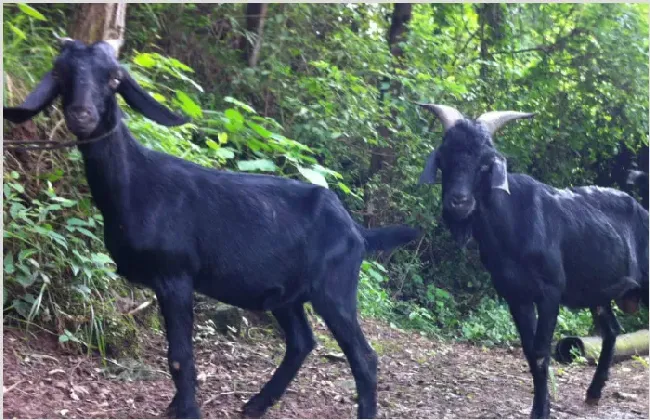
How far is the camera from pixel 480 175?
5.73m

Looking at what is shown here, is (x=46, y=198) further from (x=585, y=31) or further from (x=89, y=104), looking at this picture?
(x=585, y=31)

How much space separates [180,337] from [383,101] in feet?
18.0

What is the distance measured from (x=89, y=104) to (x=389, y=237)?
205 cm

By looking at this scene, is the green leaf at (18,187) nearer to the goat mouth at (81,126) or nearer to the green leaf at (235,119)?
the goat mouth at (81,126)

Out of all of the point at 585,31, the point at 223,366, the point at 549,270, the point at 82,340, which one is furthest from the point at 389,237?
the point at 585,31

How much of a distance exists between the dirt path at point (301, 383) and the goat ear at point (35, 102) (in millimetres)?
1591

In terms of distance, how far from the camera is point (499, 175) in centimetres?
557

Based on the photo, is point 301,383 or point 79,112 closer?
point 79,112

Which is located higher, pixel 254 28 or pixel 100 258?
pixel 254 28

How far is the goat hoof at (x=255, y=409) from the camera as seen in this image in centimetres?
505

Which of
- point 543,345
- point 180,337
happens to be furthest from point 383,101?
point 180,337

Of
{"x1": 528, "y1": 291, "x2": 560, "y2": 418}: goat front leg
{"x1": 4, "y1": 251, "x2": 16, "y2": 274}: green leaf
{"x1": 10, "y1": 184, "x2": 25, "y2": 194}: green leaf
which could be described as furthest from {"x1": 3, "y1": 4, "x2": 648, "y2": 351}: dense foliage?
{"x1": 528, "y1": 291, "x2": 560, "y2": 418}: goat front leg

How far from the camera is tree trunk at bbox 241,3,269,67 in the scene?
9117mm

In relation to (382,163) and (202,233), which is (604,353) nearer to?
(202,233)
